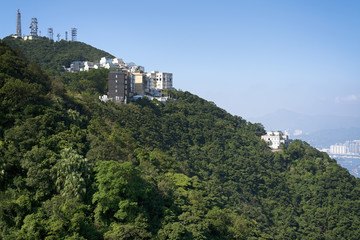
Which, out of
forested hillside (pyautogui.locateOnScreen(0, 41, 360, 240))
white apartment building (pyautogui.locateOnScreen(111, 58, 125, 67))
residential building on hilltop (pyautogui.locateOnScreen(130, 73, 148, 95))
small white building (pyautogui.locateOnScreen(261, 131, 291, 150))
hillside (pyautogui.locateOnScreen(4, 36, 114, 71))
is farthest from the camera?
white apartment building (pyautogui.locateOnScreen(111, 58, 125, 67))

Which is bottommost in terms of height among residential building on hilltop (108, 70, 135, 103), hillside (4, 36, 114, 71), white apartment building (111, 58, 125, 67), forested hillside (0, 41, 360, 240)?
forested hillside (0, 41, 360, 240)

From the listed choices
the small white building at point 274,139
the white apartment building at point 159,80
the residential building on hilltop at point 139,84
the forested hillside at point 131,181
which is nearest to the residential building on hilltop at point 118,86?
the forested hillside at point 131,181

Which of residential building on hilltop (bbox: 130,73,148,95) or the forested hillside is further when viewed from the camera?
residential building on hilltop (bbox: 130,73,148,95)

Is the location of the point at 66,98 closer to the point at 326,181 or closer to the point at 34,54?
the point at 326,181

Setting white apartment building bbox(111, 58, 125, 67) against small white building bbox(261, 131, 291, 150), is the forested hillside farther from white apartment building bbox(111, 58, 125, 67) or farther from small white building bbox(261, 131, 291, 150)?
white apartment building bbox(111, 58, 125, 67)

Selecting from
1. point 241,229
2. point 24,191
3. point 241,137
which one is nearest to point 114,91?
point 241,137

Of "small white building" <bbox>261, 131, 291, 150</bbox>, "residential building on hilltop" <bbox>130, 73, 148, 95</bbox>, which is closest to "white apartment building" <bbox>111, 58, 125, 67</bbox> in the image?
"residential building on hilltop" <bbox>130, 73, 148, 95</bbox>

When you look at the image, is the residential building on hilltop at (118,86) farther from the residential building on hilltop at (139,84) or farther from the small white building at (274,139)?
the small white building at (274,139)
